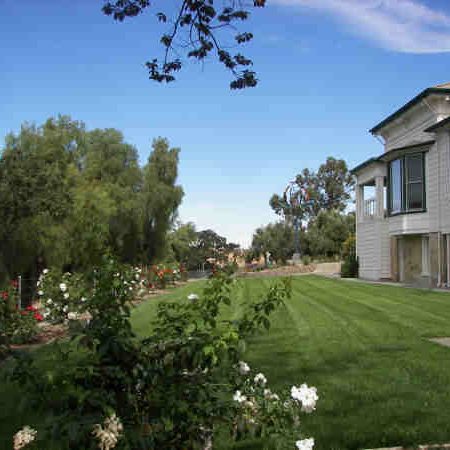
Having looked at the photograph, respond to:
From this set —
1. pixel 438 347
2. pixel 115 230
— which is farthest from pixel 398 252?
pixel 438 347

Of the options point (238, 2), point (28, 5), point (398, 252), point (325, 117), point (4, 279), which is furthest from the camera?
point (398, 252)

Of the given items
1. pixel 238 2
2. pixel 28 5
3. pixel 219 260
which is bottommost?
pixel 219 260

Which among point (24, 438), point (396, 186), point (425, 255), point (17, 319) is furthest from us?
point (396, 186)

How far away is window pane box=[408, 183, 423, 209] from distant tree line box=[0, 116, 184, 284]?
37.4 feet

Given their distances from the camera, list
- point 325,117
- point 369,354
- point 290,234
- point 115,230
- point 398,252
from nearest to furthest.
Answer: point 369,354
point 325,117
point 398,252
point 115,230
point 290,234

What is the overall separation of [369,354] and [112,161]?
64.2 feet

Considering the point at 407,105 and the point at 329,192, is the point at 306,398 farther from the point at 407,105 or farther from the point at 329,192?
the point at 329,192

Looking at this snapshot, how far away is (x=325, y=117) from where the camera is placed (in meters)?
15.5

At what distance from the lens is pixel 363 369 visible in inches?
233

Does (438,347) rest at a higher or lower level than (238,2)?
lower

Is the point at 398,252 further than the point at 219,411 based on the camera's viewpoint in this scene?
Yes

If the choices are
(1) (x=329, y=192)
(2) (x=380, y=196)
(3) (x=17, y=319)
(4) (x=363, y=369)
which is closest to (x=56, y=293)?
(3) (x=17, y=319)

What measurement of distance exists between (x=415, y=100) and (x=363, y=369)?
15.0m

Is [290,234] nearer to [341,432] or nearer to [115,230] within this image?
[115,230]
